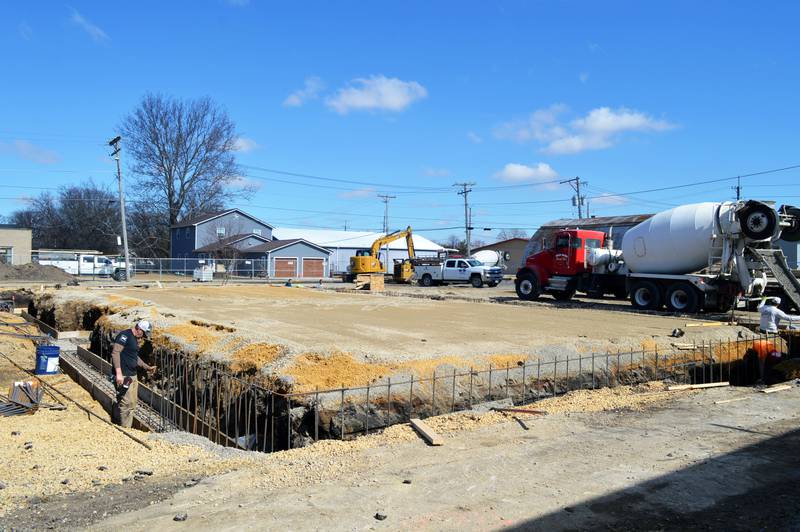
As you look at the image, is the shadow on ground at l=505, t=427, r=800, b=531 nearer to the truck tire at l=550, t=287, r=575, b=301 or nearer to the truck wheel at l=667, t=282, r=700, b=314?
the truck wheel at l=667, t=282, r=700, b=314

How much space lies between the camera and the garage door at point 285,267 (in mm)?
53966

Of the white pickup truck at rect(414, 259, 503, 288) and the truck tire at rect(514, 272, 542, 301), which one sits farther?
the white pickup truck at rect(414, 259, 503, 288)

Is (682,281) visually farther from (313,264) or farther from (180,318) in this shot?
(313,264)

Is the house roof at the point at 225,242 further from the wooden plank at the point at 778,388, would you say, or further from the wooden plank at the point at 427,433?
the wooden plank at the point at 427,433

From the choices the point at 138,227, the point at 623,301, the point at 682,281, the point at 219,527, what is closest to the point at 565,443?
the point at 219,527

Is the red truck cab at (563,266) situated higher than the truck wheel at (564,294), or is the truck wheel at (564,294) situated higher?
the red truck cab at (563,266)

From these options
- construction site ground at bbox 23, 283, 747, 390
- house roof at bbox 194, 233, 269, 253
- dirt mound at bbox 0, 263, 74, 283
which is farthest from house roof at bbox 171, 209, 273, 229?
construction site ground at bbox 23, 283, 747, 390

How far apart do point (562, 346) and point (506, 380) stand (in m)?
2.27

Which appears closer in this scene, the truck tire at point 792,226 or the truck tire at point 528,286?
the truck tire at point 792,226

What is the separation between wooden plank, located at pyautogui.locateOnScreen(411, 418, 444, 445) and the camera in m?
6.61

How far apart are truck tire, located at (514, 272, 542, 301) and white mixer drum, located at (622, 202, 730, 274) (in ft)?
14.5

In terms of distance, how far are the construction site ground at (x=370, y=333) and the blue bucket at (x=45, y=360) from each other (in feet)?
6.73

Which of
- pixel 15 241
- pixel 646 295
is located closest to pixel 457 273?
pixel 646 295

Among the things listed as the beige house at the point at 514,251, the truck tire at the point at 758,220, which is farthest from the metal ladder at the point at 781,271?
the beige house at the point at 514,251
